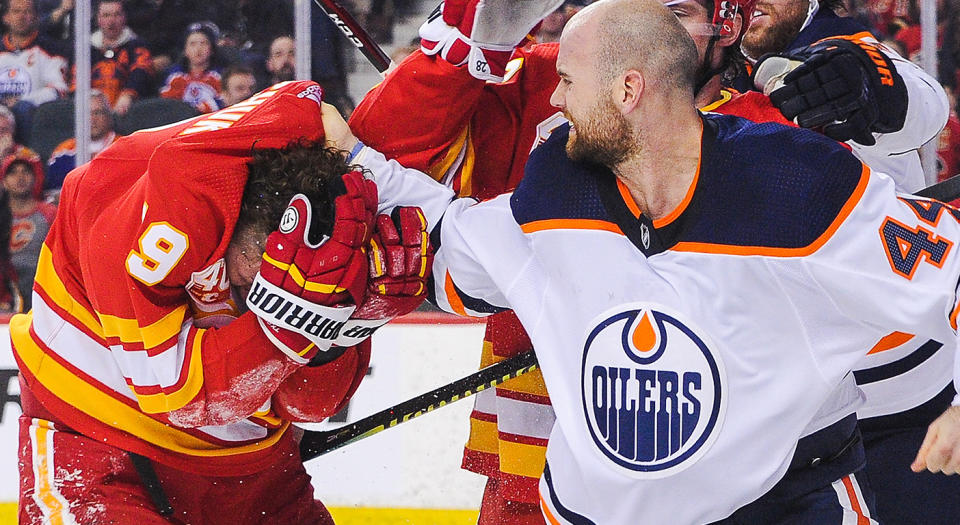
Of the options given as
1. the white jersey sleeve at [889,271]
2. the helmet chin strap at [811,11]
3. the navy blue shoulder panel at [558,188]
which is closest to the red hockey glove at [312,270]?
the navy blue shoulder panel at [558,188]

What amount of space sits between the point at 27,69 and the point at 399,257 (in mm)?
3445

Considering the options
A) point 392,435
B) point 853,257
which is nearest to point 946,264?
point 853,257

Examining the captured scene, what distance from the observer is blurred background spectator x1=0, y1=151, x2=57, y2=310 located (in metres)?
4.76

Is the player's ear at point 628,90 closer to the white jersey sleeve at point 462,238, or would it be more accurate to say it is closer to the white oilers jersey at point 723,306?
the white oilers jersey at point 723,306

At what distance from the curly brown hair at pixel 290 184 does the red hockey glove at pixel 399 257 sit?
0.09 meters

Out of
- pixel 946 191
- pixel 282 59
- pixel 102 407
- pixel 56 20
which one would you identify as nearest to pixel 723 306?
pixel 946 191

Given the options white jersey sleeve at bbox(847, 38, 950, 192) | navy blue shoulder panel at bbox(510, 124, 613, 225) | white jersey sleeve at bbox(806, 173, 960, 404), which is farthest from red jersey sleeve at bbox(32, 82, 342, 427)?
white jersey sleeve at bbox(847, 38, 950, 192)

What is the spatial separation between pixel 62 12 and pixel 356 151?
320cm

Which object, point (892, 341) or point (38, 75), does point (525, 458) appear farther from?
point (38, 75)

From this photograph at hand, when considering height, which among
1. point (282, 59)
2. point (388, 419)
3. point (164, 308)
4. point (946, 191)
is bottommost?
point (282, 59)

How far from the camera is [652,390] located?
1.65 meters

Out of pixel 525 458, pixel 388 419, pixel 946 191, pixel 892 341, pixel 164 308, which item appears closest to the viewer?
pixel 164 308

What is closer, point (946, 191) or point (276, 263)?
point (276, 263)

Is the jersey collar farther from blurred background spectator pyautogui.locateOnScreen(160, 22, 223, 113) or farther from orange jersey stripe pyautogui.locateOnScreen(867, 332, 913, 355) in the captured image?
blurred background spectator pyautogui.locateOnScreen(160, 22, 223, 113)
